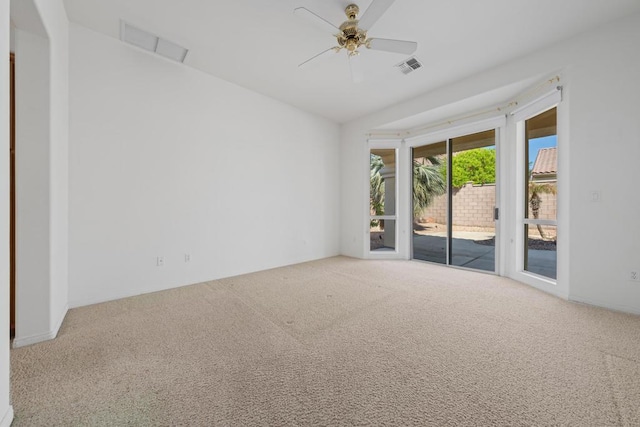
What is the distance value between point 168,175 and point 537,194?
4909mm

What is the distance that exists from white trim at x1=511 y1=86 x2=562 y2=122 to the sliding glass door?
473 millimetres

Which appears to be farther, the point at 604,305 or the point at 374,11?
the point at 604,305

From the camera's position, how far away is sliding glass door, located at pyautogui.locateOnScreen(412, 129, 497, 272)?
422 cm

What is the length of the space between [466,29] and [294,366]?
3483 mm

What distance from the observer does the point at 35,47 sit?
1.92 meters

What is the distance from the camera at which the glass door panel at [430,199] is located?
15.2 ft

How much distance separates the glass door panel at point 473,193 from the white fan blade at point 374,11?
119 inches

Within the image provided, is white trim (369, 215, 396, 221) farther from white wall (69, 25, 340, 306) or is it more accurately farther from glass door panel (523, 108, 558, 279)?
glass door panel (523, 108, 558, 279)

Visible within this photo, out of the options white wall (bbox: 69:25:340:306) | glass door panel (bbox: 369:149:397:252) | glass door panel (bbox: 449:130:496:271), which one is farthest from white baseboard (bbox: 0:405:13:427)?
glass door panel (bbox: 449:130:496:271)

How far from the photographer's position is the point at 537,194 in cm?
349

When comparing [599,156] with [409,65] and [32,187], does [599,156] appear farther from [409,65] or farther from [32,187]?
[32,187]

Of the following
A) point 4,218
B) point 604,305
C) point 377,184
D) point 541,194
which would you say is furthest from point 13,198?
point 541,194

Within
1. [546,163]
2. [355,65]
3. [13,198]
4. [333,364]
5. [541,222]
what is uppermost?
[355,65]

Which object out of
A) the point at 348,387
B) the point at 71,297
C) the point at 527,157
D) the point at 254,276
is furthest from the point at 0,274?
the point at 527,157
